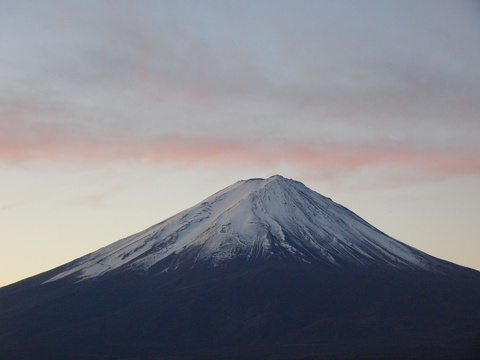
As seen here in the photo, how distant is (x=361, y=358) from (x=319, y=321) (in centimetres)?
3296

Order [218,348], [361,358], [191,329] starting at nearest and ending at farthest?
[361,358] < [218,348] < [191,329]

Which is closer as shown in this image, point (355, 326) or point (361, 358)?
point (361, 358)

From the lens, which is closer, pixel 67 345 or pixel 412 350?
pixel 412 350

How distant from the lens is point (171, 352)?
184375mm

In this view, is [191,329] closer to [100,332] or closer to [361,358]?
[100,332]

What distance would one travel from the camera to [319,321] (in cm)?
19788

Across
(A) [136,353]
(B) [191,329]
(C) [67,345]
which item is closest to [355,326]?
(B) [191,329]

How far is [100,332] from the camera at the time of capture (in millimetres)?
198500

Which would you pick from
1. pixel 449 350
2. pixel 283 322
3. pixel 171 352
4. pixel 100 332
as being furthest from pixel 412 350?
pixel 100 332

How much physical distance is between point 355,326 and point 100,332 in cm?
5994

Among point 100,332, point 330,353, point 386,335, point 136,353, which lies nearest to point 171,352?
point 136,353

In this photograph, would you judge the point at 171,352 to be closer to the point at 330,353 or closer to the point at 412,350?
the point at 330,353

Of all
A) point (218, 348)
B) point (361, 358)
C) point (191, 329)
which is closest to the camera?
point (361, 358)

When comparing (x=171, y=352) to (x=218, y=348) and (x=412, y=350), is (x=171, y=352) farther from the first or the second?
(x=412, y=350)
